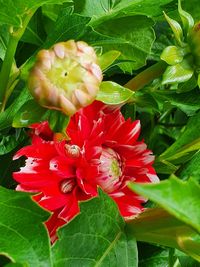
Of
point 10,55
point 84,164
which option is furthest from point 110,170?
point 10,55

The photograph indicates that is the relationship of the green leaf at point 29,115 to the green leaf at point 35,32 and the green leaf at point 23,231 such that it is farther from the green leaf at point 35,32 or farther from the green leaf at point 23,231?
the green leaf at point 35,32

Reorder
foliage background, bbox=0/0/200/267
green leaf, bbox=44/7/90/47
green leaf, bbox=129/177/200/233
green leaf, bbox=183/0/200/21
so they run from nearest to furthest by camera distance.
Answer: green leaf, bbox=129/177/200/233 → foliage background, bbox=0/0/200/267 → green leaf, bbox=44/7/90/47 → green leaf, bbox=183/0/200/21

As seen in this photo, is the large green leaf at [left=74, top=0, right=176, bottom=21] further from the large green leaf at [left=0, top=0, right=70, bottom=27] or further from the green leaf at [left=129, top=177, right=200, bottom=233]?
the green leaf at [left=129, top=177, right=200, bottom=233]

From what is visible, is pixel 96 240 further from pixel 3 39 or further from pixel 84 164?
pixel 3 39

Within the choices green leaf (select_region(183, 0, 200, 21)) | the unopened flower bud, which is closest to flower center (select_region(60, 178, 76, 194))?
the unopened flower bud

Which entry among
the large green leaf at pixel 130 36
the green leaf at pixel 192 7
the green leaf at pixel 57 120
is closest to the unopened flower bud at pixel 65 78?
the green leaf at pixel 57 120

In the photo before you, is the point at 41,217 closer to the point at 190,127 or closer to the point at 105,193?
the point at 105,193

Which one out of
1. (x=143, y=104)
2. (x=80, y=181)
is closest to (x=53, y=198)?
(x=80, y=181)

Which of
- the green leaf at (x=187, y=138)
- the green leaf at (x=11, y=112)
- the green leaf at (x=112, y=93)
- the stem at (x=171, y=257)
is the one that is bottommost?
the stem at (x=171, y=257)
